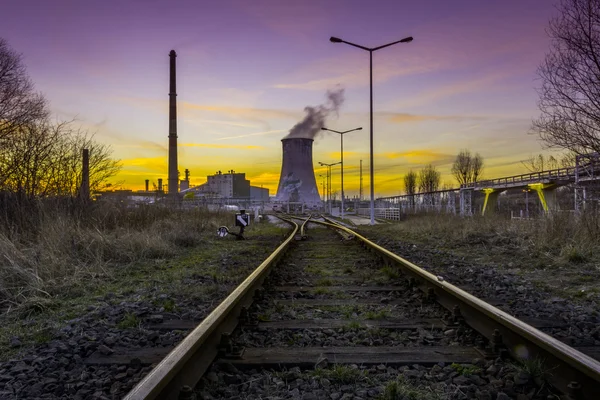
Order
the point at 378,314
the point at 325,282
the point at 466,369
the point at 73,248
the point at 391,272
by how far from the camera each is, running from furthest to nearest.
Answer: the point at 73,248 → the point at 391,272 → the point at 325,282 → the point at 378,314 → the point at 466,369

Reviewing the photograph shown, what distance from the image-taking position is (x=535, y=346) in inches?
109

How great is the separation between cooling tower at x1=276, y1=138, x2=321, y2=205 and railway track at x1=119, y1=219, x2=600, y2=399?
150ft

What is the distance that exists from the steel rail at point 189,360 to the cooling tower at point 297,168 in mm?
46459

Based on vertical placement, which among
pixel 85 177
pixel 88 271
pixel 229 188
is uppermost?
pixel 229 188

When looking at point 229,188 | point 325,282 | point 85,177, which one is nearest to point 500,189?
point 85,177

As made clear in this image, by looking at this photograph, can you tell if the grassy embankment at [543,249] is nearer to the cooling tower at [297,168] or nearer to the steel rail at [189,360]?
the steel rail at [189,360]

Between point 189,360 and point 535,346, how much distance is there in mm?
2114

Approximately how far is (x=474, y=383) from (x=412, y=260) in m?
5.77

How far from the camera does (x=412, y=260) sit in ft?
27.1

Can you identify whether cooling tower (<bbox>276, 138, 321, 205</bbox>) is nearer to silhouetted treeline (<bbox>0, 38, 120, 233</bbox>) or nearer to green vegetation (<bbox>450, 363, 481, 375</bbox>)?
silhouetted treeline (<bbox>0, 38, 120, 233</bbox>)

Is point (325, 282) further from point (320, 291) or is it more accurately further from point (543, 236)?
point (543, 236)

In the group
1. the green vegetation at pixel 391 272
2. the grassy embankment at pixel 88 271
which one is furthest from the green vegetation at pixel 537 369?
the green vegetation at pixel 391 272

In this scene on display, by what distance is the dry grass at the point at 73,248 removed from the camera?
5.39 meters

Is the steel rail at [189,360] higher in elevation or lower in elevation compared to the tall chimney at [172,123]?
lower
